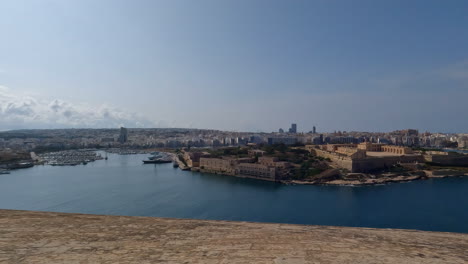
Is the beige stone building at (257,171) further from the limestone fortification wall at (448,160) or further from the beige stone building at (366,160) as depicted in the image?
the limestone fortification wall at (448,160)

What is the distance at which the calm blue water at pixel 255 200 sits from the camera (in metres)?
6.68

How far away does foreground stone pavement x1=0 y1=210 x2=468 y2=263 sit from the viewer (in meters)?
0.70

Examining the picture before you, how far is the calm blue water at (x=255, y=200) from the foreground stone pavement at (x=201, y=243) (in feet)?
18.9

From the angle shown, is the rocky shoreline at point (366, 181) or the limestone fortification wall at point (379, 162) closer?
the rocky shoreline at point (366, 181)

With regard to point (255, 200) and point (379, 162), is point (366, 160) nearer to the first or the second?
point (379, 162)

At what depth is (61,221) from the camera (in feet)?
3.39

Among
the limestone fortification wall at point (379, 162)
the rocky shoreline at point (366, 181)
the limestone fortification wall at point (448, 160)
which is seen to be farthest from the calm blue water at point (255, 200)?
the limestone fortification wall at point (448, 160)

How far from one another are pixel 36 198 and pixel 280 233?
10.6m

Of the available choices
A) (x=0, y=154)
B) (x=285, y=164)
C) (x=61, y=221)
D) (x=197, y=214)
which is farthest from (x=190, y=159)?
(x=61, y=221)

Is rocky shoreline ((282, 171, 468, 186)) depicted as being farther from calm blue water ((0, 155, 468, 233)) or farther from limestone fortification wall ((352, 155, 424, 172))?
→ limestone fortification wall ((352, 155, 424, 172))

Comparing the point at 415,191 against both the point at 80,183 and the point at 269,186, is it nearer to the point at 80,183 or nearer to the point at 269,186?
the point at 269,186

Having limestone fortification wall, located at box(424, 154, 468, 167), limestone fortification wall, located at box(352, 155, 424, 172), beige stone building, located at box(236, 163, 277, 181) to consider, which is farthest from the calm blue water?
limestone fortification wall, located at box(424, 154, 468, 167)

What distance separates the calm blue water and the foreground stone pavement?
5755 millimetres

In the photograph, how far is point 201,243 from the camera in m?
0.82
